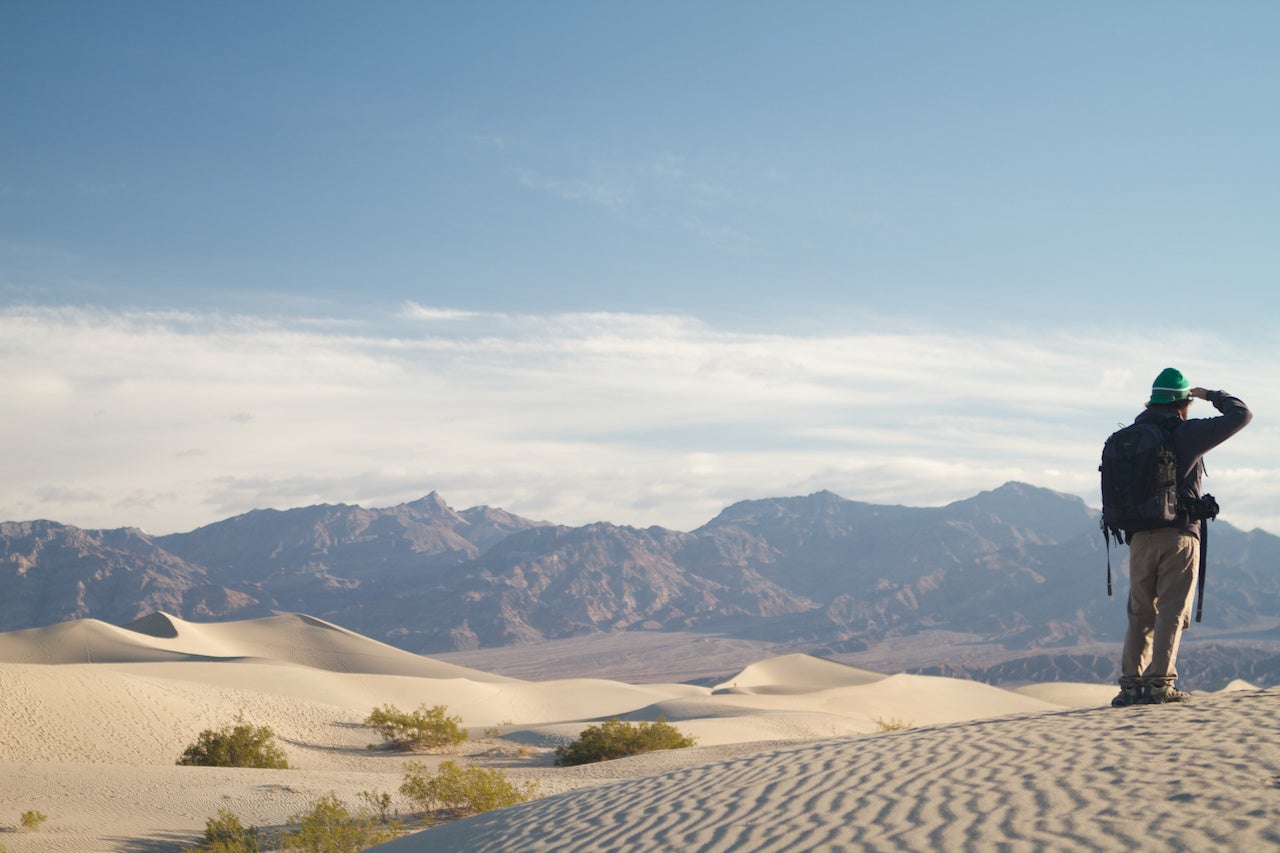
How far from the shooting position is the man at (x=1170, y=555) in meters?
7.71

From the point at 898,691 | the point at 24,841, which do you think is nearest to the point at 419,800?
the point at 24,841

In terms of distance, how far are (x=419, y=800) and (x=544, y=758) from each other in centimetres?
896

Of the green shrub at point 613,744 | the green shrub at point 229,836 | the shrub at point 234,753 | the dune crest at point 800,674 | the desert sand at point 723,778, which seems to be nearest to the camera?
the desert sand at point 723,778

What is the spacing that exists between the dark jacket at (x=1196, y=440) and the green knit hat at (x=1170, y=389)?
22 cm

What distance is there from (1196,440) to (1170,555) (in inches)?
34.0

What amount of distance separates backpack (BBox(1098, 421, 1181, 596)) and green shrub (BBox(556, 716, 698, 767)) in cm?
1310

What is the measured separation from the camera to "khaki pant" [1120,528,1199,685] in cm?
770

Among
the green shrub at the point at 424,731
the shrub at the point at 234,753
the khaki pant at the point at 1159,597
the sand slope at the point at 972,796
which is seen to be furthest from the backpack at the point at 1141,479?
the green shrub at the point at 424,731

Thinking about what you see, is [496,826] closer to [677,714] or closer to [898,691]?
[677,714]

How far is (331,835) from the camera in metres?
10.4

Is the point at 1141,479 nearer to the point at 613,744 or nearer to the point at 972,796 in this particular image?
the point at 972,796

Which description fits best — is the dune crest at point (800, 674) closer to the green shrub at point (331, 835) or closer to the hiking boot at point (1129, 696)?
the green shrub at point (331, 835)

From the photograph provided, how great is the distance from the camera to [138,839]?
447 inches

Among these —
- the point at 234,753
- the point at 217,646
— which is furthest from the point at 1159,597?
the point at 217,646
